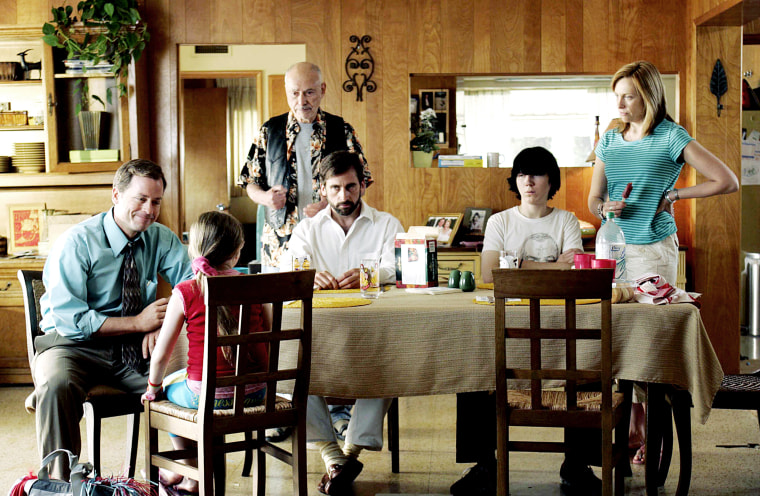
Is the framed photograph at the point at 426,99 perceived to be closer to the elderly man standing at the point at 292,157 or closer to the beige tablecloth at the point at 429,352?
the elderly man standing at the point at 292,157

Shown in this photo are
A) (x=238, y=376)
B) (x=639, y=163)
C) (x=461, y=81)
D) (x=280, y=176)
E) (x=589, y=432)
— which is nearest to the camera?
(x=238, y=376)

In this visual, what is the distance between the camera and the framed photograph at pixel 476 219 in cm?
499

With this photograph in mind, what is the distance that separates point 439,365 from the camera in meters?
2.42

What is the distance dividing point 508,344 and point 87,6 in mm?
3439

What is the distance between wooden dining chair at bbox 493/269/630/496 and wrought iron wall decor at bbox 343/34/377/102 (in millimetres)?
2927

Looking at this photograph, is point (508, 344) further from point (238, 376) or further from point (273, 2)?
point (273, 2)

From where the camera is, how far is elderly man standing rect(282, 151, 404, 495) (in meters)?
2.85

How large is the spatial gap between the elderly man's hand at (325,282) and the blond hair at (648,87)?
134cm

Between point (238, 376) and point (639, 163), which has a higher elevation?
point (639, 163)

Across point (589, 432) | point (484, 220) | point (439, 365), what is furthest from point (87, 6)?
point (589, 432)

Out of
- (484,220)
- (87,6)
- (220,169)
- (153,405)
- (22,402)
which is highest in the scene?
(87,6)

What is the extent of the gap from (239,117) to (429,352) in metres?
5.62

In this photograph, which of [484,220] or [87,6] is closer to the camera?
[87,6]

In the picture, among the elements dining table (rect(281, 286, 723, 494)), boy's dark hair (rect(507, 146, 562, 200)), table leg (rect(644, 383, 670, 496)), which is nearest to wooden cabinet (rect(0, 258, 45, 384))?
dining table (rect(281, 286, 723, 494))
